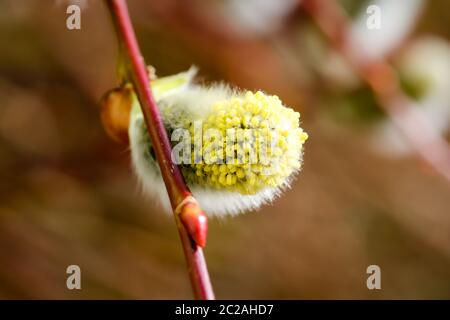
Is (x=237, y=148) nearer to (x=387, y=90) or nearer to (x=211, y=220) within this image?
(x=387, y=90)

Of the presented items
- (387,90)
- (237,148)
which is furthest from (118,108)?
(387,90)

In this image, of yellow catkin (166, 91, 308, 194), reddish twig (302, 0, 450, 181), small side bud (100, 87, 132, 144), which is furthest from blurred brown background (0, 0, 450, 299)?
yellow catkin (166, 91, 308, 194)

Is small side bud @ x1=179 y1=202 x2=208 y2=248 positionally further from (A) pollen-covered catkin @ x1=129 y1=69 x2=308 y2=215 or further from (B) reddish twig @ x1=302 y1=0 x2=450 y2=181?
(B) reddish twig @ x1=302 y1=0 x2=450 y2=181

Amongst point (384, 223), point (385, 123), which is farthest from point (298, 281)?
point (385, 123)

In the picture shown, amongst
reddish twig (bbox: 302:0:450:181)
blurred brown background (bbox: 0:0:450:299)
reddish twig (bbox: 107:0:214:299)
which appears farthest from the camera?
blurred brown background (bbox: 0:0:450:299)

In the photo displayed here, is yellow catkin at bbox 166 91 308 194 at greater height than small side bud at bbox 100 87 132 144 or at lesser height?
lesser

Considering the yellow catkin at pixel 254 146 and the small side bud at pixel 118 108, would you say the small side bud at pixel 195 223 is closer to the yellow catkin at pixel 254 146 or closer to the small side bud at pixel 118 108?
the yellow catkin at pixel 254 146
